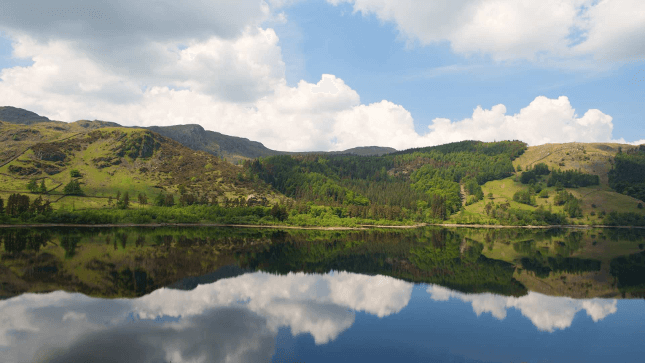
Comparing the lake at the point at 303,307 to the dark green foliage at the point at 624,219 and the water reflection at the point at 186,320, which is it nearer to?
the water reflection at the point at 186,320

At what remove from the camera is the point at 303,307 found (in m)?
38.2

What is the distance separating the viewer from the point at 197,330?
2986cm

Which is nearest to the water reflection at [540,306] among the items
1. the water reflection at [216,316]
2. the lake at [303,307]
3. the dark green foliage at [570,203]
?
the water reflection at [216,316]

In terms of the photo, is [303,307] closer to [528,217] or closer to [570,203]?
[528,217]

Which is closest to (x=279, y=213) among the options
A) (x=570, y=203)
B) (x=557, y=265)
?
(x=557, y=265)

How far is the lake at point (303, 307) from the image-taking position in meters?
27.0

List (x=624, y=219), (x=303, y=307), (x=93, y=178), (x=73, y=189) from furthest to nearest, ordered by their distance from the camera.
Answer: (x=93, y=178)
(x=624, y=219)
(x=73, y=189)
(x=303, y=307)

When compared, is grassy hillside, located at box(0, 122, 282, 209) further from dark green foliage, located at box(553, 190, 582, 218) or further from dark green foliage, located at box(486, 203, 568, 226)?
dark green foliage, located at box(553, 190, 582, 218)

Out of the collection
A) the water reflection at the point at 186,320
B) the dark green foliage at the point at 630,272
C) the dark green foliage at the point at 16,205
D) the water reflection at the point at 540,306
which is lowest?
the dark green foliage at the point at 16,205

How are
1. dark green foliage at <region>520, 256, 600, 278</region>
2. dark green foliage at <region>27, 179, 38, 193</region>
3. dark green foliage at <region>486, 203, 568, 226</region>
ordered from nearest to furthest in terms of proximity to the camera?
dark green foliage at <region>520, 256, 600, 278</region> → dark green foliage at <region>27, 179, 38, 193</region> → dark green foliage at <region>486, 203, 568, 226</region>

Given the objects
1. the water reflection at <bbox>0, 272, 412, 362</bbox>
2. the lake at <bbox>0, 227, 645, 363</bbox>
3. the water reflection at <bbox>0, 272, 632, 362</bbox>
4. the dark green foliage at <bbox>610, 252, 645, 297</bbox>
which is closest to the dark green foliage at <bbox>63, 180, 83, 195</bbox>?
the lake at <bbox>0, 227, 645, 363</bbox>

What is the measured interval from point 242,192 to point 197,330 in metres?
158

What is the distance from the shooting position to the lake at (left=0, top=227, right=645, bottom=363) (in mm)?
27016

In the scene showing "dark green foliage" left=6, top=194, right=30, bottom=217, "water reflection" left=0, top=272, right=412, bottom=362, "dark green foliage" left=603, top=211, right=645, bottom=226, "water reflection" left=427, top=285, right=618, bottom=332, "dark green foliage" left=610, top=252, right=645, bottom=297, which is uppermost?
"dark green foliage" left=603, top=211, right=645, bottom=226
